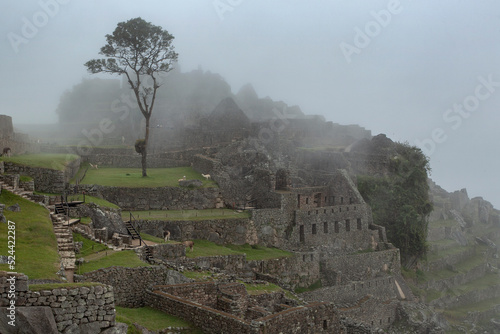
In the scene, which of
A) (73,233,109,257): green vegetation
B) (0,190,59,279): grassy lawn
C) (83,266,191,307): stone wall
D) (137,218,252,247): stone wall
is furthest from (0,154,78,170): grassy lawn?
(83,266,191,307): stone wall

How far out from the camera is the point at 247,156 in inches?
1534

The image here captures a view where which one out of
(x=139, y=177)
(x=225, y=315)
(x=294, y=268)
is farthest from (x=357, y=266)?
(x=225, y=315)

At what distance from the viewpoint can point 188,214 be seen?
30.3 metres

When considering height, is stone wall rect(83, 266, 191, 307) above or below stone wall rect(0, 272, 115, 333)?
below

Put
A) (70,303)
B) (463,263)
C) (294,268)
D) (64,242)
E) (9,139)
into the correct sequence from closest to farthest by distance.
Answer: (70,303) < (64,242) < (9,139) < (294,268) < (463,263)

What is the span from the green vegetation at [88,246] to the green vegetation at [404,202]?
25.9 m

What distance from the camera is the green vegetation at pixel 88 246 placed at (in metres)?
19.5

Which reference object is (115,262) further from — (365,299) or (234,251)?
(365,299)

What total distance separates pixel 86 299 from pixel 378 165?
127ft

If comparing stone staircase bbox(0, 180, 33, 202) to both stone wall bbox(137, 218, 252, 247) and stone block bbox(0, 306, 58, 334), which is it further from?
stone block bbox(0, 306, 58, 334)

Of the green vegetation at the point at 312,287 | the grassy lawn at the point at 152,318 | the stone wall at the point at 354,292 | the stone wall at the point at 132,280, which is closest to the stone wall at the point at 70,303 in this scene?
the grassy lawn at the point at 152,318

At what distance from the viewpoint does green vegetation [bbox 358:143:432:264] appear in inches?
1612

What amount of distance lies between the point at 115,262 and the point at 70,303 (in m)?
8.80

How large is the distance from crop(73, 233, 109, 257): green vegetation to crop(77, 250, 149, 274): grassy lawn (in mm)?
634
